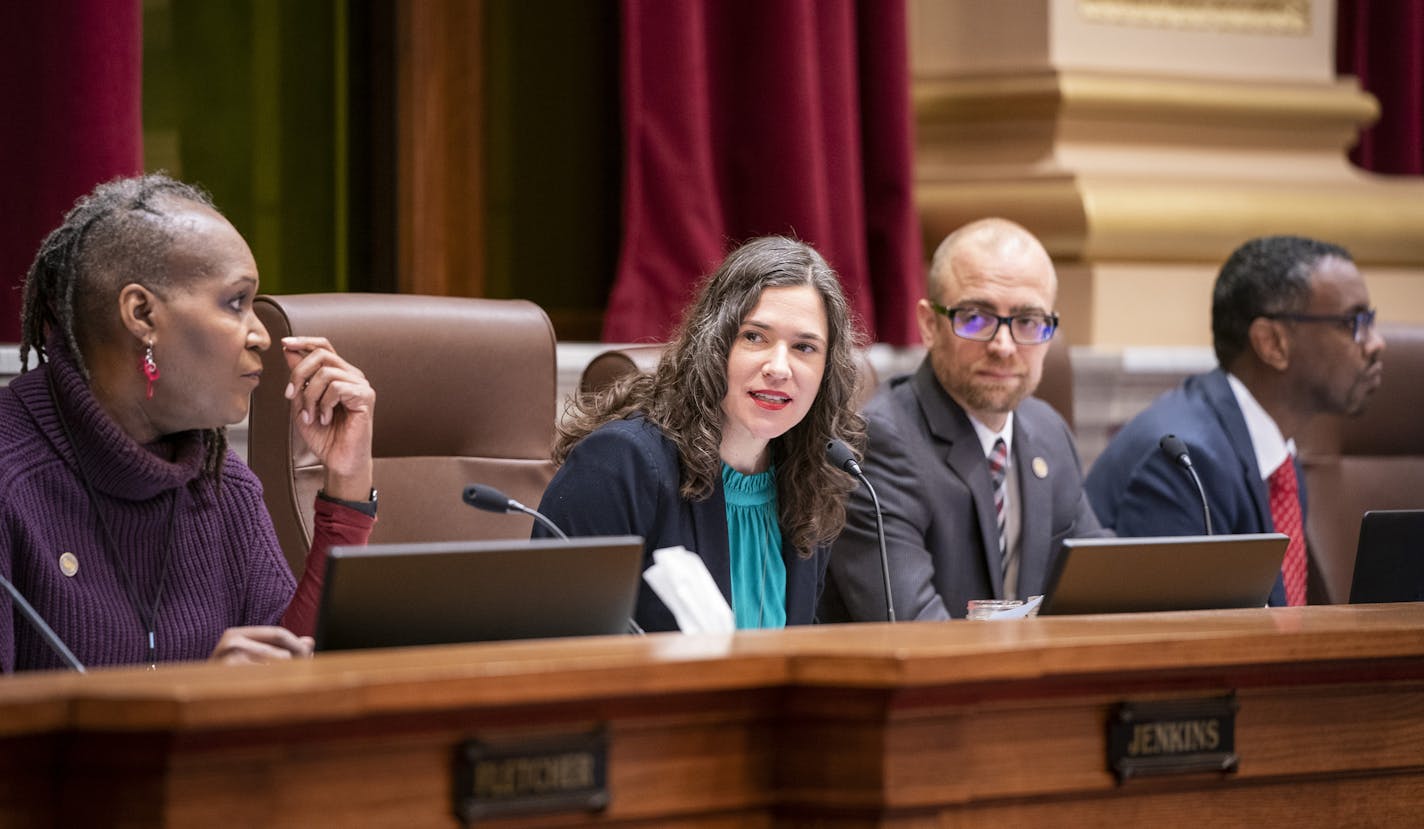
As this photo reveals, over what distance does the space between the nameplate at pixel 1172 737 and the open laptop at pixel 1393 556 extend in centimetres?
66

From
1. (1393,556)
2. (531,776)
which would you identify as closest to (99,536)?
(531,776)

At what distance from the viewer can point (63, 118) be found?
9.56ft

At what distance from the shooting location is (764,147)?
369 cm

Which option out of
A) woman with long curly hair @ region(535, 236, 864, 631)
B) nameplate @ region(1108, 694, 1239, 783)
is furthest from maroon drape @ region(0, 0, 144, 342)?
nameplate @ region(1108, 694, 1239, 783)

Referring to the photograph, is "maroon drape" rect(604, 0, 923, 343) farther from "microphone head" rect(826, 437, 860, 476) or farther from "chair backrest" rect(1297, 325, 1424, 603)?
"microphone head" rect(826, 437, 860, 476)

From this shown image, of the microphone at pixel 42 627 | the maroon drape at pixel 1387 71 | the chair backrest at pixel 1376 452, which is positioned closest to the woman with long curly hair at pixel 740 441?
the microphone at pixel 42 627

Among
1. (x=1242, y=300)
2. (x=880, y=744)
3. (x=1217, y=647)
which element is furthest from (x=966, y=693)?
(x=1242, y=300)

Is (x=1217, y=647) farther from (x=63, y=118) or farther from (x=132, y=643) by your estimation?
(x=63, y=118)

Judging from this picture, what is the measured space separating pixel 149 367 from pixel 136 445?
0.08 meters

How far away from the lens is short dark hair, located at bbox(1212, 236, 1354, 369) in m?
3.52

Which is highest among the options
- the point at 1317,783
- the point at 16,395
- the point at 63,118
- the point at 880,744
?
the point at 63,118

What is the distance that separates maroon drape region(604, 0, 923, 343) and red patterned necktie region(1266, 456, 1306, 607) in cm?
79

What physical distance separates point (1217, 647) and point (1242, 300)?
6.48ft

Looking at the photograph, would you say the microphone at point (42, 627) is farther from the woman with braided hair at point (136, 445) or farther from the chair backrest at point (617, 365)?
the chair backrest at point (617, 365)
